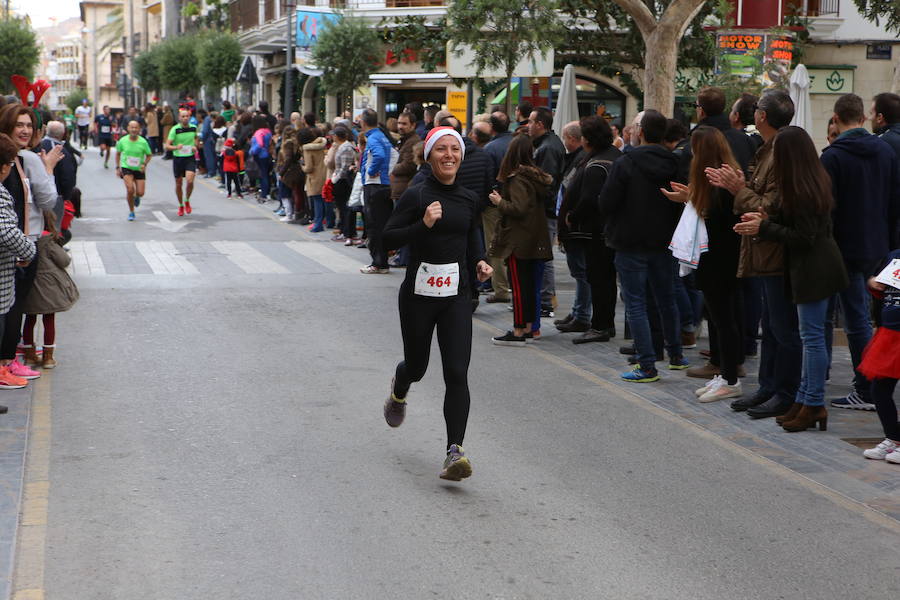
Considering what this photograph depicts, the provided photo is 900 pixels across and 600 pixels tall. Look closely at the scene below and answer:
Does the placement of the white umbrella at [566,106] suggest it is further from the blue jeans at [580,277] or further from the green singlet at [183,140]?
the green singlet at [183,140]

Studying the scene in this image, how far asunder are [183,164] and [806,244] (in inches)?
665

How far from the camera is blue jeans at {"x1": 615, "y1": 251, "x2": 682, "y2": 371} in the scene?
29.4 feet

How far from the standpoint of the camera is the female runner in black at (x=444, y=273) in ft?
20.6

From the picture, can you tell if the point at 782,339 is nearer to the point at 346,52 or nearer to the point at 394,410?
the point at 394,410

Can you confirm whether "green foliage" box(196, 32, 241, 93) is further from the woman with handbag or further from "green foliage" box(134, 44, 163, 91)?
the woman with handbag

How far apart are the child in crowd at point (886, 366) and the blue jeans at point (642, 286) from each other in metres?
2.22

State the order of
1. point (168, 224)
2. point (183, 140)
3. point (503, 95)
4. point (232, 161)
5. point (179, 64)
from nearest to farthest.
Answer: point (168, 224), point (183, 140), point (232, 161), point (503, 95), point (179, 64)

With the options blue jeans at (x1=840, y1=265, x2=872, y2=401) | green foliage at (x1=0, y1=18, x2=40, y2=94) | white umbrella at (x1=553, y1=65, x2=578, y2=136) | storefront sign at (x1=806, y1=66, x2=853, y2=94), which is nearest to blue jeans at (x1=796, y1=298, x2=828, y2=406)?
blue jeans at (x1=840, y1=265, x2=872, y2=401)

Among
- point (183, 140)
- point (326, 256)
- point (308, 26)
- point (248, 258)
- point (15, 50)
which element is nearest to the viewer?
point (248, 258)

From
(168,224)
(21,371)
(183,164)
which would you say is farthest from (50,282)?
(183,164)

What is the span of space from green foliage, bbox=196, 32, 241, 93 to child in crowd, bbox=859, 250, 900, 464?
40359 millimetres

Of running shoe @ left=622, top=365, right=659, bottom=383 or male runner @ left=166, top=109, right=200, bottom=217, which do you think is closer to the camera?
running shoe @ left=622, top=365, right=659, bottom=383

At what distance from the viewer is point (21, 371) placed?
28.2ft

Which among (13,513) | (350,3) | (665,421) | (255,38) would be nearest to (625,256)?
(665,421)
